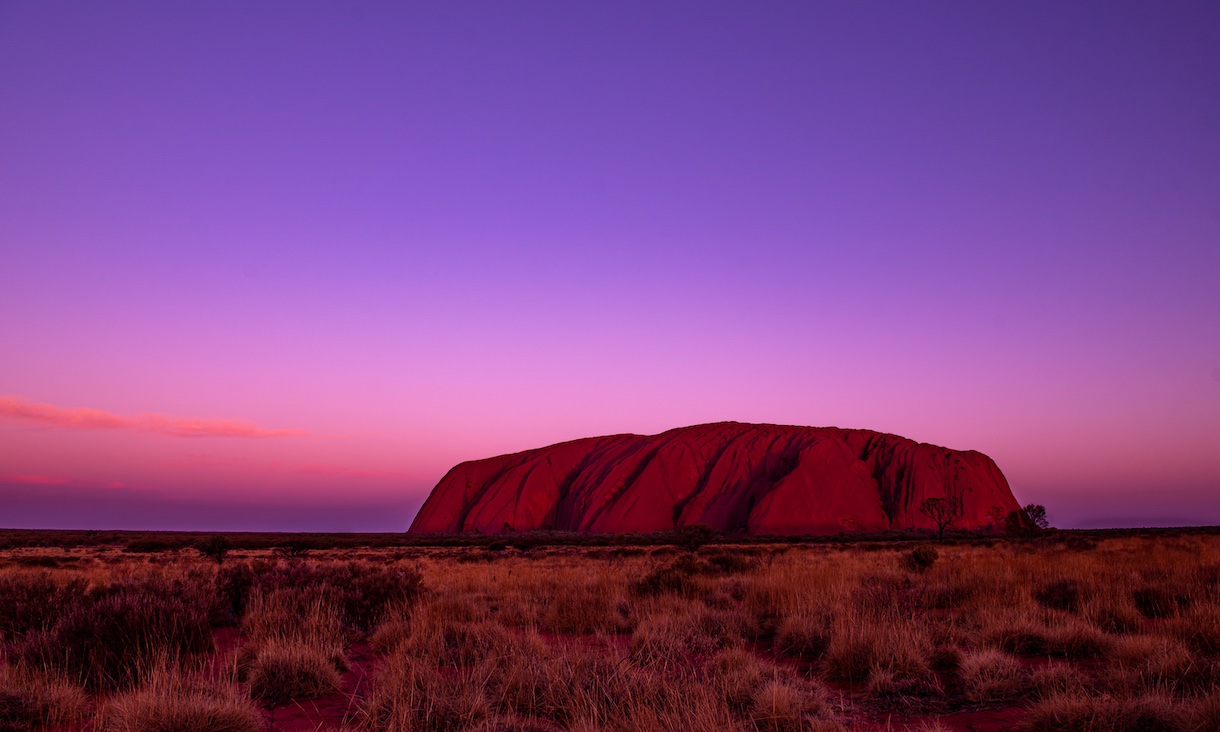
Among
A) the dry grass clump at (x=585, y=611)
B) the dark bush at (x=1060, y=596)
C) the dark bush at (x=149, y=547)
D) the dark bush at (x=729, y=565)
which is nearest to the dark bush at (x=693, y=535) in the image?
the dark bush at (x=729, y=565)

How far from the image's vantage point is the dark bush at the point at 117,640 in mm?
5594

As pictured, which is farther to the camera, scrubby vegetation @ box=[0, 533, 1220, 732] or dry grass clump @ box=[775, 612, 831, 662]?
dry grass clump @ box=[775, 612, 831, 662]

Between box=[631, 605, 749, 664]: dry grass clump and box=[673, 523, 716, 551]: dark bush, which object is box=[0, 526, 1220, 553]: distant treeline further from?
box=[631, 605, 749, 664]: dry grass clump

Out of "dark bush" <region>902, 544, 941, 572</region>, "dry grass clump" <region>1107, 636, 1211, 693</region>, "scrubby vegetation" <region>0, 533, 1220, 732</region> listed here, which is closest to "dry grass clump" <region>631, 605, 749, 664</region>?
"scrubby vegetation" <region>0, 533, 1220, 732</region>

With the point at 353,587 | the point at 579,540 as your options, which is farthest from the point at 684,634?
the point at 579,540

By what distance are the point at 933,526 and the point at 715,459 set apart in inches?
832

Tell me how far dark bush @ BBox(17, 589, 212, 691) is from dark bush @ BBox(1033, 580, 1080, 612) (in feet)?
33.1

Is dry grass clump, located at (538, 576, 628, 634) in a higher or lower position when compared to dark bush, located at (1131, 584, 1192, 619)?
lower

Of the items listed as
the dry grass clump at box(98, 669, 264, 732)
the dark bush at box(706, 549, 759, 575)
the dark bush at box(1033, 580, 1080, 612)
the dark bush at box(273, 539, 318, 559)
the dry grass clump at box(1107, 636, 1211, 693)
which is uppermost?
the dry grass clump at box(98, 669, 264, 732)

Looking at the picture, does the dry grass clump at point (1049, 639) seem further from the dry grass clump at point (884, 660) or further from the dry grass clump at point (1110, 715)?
the dry grass clump at point (1110, 715)

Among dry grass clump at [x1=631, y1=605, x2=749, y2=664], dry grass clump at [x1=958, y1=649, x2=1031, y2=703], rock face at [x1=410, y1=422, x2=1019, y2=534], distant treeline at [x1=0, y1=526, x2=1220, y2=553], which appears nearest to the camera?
dry grass clump at [x1=958, y1=649, x2=1031, y2=703]

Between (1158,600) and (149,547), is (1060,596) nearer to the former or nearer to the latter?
(1158,600)

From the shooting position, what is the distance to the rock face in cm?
6203

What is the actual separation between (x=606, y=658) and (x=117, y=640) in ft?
14.4
